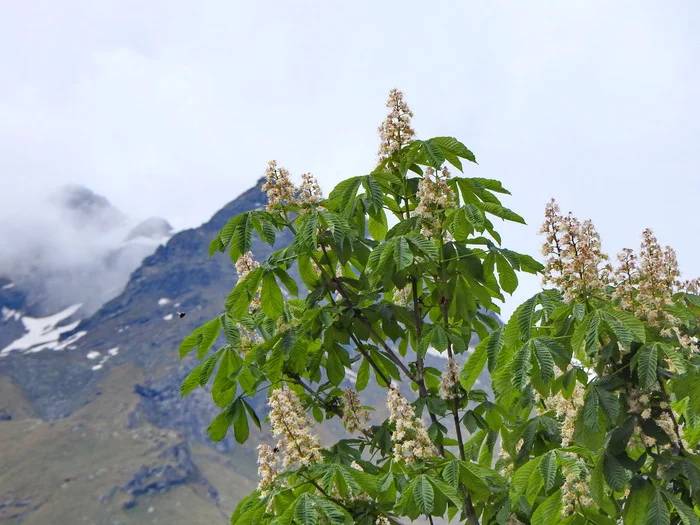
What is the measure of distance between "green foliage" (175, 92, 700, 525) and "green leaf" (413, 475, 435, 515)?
0.01 m

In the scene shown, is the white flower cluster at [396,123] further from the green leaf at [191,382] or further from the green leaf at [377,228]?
the green leaf at [191,382]

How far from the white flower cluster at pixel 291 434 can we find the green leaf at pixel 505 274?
8.05 feet

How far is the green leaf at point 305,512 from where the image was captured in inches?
252

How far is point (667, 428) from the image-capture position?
21.3ft

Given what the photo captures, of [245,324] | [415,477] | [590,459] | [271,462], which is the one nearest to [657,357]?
[590,459]

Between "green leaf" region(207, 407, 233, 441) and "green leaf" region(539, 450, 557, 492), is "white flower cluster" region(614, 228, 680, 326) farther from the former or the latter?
"green leaf" region(207, 407, 233, 441)

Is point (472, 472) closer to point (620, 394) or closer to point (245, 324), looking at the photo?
point (620, 394)

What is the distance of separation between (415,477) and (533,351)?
1656 millimetres

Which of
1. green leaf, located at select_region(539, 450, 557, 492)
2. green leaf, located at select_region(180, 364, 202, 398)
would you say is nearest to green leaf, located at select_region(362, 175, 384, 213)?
green leaf, located at select_region(180, 364, 202, 398)

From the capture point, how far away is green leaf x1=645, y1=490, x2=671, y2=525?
620cm

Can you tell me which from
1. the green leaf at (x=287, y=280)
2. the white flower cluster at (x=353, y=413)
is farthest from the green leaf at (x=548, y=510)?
the green leaf at (x=287, y=280)

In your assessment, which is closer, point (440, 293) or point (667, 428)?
point (667, 428)

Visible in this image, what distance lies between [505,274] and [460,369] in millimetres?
1101

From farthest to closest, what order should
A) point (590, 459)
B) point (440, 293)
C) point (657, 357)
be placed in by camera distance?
point (440, 293), point (590, 459), point (657, 357)
